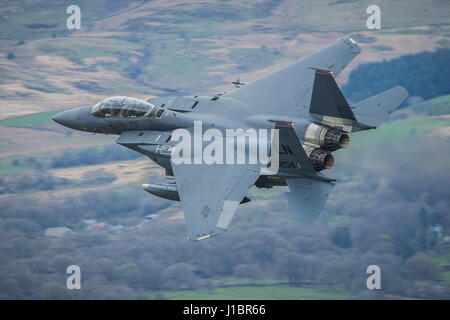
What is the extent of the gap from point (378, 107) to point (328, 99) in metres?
3.03

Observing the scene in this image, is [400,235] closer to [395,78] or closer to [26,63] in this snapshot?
[395,78]

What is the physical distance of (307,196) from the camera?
2261cm

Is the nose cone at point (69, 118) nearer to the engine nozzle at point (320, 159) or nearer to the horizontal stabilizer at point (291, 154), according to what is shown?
the horizontal stabilizer at point (291, 154)

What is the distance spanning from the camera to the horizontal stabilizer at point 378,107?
2659 cm

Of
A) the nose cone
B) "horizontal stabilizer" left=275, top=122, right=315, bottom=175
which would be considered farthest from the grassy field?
"horizontal stabilizer" left=275, top=122, right=315, bottom=175

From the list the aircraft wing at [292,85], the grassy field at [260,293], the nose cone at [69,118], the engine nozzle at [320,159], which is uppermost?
the aircraft wing at [292,85]

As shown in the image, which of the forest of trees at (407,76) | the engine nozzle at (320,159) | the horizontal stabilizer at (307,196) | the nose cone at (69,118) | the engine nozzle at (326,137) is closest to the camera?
the horizontal stabilizer at (307,196)

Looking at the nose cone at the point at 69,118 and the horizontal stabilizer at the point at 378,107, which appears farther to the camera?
the nose cone at the point at 69,118

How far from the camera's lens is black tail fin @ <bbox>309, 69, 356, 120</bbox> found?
965 inches

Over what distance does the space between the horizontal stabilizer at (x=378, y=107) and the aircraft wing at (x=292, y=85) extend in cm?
236

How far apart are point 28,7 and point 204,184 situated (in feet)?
301

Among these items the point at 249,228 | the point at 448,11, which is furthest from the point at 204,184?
the point at 448,11

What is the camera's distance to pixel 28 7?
106m

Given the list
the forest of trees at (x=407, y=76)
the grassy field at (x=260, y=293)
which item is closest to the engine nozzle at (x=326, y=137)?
the grassy field at (x=260, y=293)
